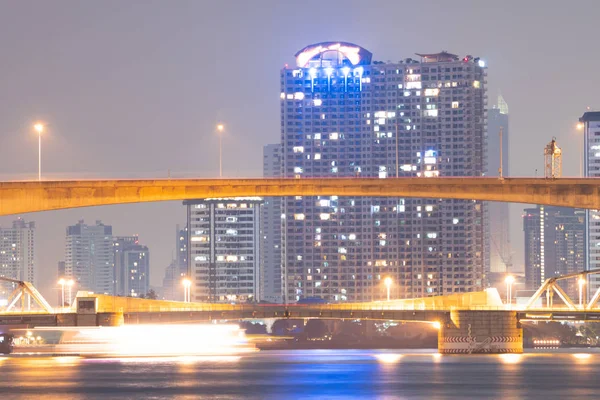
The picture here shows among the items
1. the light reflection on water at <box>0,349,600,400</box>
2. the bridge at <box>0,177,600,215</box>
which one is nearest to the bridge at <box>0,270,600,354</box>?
the light reflection on water at <box>0,349,600,400</box>

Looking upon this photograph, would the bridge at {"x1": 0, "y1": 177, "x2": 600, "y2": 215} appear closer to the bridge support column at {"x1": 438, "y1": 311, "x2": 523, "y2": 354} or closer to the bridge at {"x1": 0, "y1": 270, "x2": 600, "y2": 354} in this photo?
the bridge at {"x1": 0, "y1": 270, "x2": 600, "y2": 354}

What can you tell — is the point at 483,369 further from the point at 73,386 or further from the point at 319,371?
the point at 73,386

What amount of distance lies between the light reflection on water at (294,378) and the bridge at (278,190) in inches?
704

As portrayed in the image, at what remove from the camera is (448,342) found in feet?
525

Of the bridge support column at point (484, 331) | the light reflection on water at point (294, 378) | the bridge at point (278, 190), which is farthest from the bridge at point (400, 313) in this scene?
the bridge at point (278, 190)

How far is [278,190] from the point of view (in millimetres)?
147500

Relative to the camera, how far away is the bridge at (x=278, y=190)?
134000 mm

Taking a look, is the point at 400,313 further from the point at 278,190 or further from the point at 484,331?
the point at 278,190

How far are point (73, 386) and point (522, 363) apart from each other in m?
56.0

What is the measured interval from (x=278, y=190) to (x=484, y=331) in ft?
104

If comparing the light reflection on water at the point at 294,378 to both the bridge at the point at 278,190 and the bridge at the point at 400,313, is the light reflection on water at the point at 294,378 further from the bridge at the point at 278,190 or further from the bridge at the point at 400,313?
the bridge at the point at 278,190

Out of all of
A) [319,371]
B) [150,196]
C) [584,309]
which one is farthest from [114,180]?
[584,309]

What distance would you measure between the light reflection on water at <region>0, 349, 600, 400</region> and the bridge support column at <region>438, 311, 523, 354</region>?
1923mm

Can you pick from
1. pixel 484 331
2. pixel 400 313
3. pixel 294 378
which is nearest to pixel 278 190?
pixel 400 313
